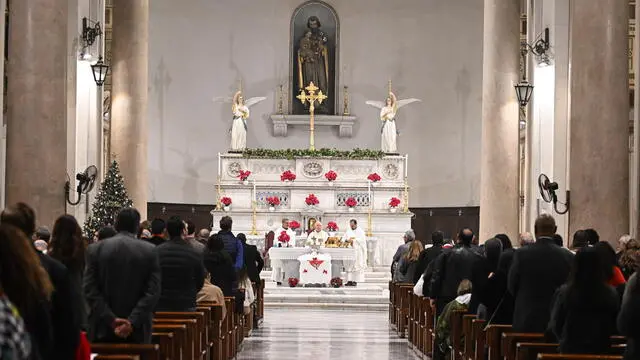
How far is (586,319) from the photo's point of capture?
9.02 m

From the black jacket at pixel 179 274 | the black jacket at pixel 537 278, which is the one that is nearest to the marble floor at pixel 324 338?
the black jacket at pixel 179 274

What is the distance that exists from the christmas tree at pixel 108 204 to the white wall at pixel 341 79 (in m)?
14.7

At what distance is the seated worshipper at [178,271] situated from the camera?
11672 millimetres

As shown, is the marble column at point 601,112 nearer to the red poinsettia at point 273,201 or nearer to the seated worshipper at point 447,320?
the seated worshipper at point 447,320

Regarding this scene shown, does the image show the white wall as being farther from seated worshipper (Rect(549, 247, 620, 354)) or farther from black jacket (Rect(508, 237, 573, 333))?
seated worshipper (Rect(549, 247, 620, 354))

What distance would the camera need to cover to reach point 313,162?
110 feet

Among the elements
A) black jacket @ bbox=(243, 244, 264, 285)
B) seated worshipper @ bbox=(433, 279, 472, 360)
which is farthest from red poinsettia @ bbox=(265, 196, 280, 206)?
seated worshipper @ bbox=(433, 279, 472, 360)

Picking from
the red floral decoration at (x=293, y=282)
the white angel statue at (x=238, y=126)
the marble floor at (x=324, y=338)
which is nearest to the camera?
the marble floor at (x=324, y=338)

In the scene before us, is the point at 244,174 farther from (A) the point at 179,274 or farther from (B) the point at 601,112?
(A) the point at 179,274

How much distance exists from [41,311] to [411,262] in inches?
532

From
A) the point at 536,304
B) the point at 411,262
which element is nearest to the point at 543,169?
the point at 411,262

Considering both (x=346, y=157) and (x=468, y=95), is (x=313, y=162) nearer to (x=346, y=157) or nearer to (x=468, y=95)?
(x=346, y=157)

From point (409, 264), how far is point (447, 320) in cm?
548

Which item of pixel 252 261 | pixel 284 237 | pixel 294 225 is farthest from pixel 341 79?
pixel 252 261
